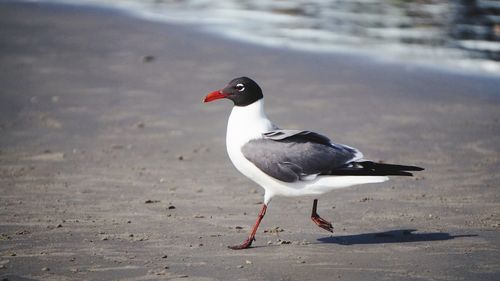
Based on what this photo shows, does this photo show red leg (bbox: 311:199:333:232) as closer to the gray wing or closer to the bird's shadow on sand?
the bird's shadow on sand

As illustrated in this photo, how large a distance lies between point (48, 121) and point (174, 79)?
205 cm

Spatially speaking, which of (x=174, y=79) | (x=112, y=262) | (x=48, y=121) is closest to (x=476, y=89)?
(x=174, y=79)

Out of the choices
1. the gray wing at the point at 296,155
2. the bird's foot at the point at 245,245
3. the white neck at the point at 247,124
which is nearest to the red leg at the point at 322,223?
the gray wing at the point at 296,155

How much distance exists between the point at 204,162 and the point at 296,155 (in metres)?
2.54

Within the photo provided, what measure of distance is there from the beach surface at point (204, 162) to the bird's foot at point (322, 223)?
10 cm

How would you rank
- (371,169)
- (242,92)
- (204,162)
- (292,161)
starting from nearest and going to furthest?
(371,169) → (292,161) → (242,92) → (204,162)

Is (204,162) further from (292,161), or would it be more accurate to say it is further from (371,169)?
(371,169)

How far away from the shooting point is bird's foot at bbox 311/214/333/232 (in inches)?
241

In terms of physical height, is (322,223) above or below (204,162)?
above

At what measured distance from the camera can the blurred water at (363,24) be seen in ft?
42.4

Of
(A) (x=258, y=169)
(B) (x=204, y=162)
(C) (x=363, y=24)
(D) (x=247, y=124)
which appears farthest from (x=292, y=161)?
(C) (x=363, y=24)

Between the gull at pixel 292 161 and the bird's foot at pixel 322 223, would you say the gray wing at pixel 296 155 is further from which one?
the bird's foot at pixel 322 223

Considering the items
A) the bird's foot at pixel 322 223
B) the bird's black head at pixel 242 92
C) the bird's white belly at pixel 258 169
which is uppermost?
the bird's black head at pixel 242 92

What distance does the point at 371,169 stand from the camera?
5.82 m
